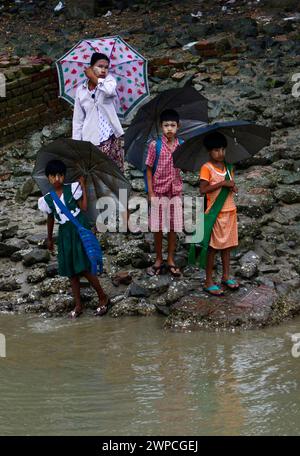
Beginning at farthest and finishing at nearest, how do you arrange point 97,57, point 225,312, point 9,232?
Answer: point 9,232 → point 97,57 → point 225,312

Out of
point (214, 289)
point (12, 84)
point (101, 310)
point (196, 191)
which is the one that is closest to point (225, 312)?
point (214, 289)

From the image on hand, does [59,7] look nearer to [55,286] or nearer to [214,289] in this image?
[55,286]

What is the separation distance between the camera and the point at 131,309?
7.08m

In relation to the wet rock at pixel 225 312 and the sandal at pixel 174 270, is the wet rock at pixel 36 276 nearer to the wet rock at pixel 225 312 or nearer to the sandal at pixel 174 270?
the sandal at pixel 174 270

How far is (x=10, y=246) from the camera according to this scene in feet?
26.3

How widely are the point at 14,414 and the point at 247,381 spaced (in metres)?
1.48

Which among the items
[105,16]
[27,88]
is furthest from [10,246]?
[105,16]

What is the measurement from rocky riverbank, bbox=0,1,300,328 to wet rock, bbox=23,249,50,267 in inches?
0.4

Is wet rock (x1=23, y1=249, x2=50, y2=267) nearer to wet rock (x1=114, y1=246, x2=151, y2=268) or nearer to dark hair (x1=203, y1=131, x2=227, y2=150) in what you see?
wet rock (x1=114, y1=246, x2=151, y2=268)

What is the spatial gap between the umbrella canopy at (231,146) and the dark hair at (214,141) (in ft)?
0.14

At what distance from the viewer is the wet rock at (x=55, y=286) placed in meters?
7.42

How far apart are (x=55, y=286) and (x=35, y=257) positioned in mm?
467

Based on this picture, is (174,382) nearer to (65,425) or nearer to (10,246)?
(65,425)

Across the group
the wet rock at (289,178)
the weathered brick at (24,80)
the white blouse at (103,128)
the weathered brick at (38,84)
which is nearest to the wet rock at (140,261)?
the white blouse at (103,128)
